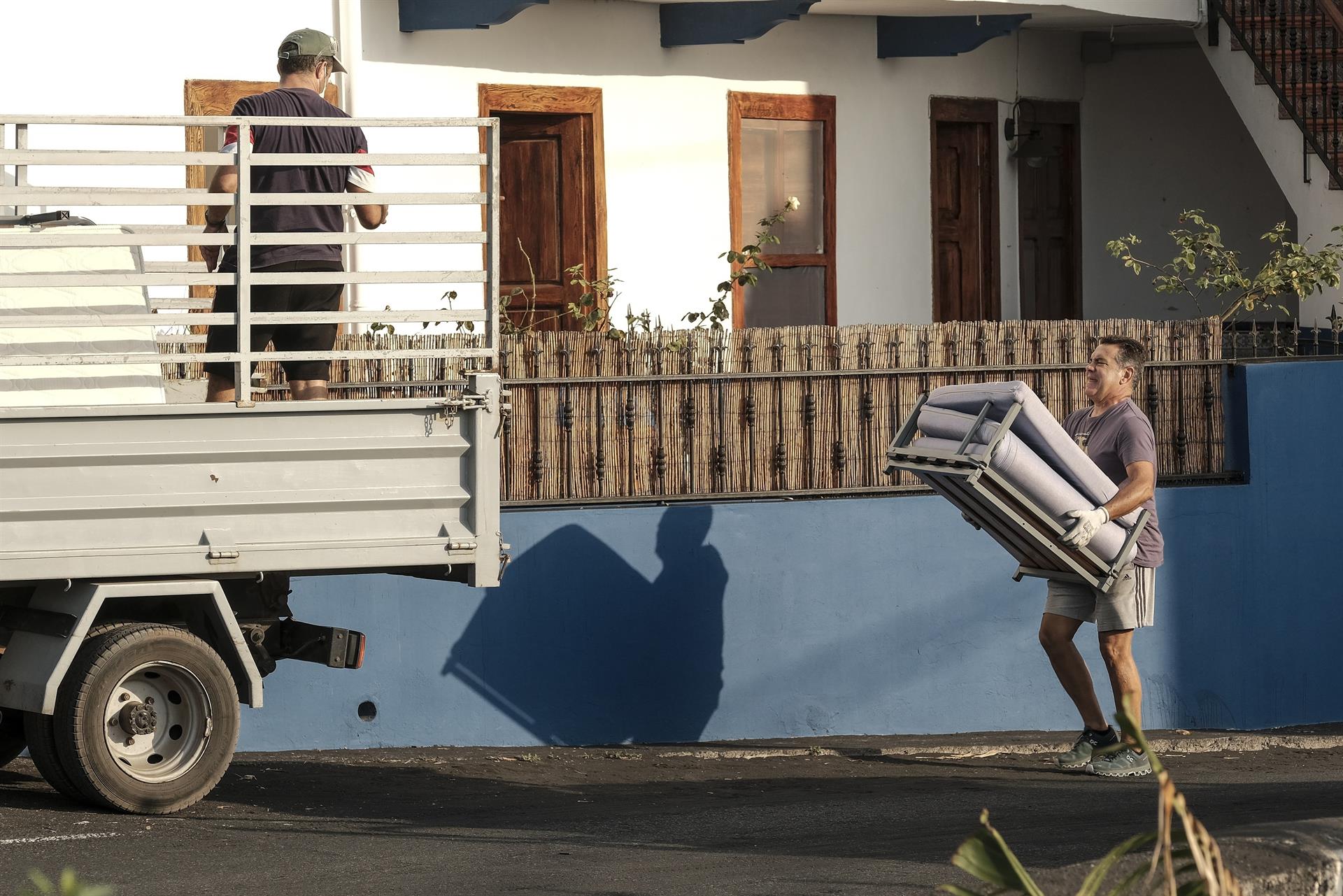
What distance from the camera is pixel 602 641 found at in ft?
31.2

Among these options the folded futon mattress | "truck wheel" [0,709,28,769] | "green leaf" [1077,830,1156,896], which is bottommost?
"truck wheel" [0,709,28,769]

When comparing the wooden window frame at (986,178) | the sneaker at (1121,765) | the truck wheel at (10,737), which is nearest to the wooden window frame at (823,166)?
the wooden window frame at (986,178)

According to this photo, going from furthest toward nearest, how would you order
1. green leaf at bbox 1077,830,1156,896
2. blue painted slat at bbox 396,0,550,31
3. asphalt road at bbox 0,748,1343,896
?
blue painted slat at bbox 396,0,550,31, asphalt road at bbox 0,748,1343,896, green leaf at bbox 1077,830,1156,896

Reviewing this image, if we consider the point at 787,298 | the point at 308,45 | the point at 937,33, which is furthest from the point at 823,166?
the point at 308,45

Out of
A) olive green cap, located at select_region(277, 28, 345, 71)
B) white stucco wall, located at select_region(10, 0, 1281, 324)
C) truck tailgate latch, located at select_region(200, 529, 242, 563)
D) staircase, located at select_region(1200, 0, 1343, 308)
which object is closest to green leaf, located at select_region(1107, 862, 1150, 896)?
truck tailgate latch, located at select_region(200, 529, 242, 563)

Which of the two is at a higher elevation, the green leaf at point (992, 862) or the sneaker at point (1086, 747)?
the green leaf at point (992, 862)

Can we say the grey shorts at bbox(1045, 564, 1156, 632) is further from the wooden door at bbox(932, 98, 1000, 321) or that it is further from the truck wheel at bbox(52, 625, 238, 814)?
the wooden door at bbox(932, 98, 1000, 321)

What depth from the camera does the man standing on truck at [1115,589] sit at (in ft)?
27.0

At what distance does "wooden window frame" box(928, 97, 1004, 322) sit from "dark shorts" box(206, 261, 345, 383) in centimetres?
727

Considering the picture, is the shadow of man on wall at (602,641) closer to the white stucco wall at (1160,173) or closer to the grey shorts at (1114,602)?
the grey shorts at (1114,602)

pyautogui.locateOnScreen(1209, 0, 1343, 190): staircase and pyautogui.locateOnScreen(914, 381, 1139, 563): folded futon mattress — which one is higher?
pyautogui.locateOnScreen(1209, 0, 1343, 190): staircase

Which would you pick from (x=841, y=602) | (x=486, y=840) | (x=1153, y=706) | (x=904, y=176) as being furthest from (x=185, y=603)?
(x=904, y=176)

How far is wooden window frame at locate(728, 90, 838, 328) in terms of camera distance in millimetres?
12812

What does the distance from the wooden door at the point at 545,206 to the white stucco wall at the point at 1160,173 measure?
5076 millimetres
